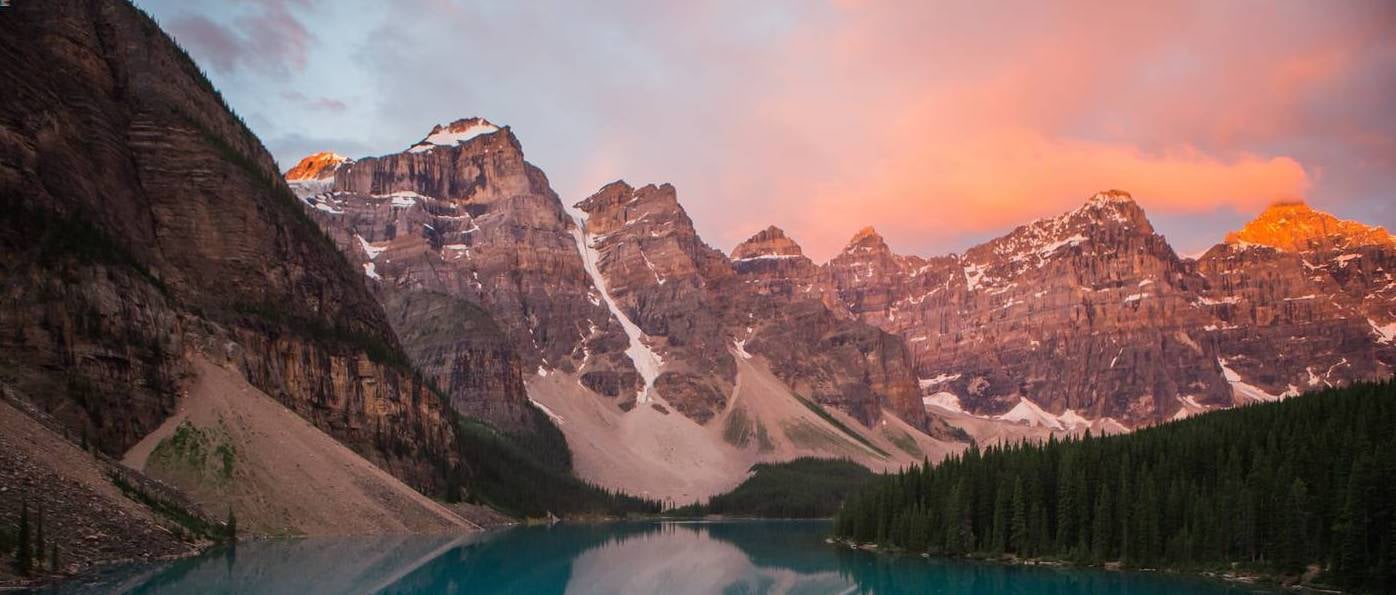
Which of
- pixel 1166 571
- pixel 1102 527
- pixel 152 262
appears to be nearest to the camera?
pixel 1166 571

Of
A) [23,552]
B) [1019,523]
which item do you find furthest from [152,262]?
[1019,523]

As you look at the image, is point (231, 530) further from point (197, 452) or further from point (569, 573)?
point (569, 573)

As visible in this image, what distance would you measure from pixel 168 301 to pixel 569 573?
51.0 meters

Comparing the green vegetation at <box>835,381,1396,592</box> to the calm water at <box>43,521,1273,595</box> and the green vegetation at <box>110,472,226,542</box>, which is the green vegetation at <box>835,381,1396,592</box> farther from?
the green vegetation at <box>110,472,226,542</box>

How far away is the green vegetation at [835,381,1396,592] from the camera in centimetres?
7906

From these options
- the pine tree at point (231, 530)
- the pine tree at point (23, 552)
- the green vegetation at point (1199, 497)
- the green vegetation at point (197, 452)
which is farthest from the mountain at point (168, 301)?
the green vegetation at point (1199, 497)

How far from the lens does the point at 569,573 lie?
9456 cm

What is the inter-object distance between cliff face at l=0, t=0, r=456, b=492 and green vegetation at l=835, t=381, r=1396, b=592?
68.2 m

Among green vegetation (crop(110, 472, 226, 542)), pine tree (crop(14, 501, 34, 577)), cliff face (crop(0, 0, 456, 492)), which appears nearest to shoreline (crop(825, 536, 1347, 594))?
green vegetation (crop(110, 472, 226, 542))

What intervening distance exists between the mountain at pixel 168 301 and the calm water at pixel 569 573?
6.59 m

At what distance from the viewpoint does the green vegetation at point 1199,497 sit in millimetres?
79062

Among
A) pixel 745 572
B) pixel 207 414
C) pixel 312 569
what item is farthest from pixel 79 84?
pixel 745 572

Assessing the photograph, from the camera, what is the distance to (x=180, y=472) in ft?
331

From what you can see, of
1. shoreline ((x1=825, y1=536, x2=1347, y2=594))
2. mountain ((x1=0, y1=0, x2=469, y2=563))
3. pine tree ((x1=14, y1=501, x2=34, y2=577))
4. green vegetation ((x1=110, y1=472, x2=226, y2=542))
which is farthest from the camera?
mountain ((x1=0, y1=0, x2=469, y2=563))
